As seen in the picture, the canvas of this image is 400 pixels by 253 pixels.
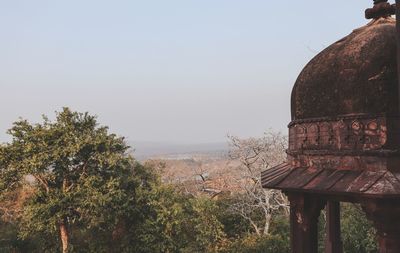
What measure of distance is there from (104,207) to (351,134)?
693 inches

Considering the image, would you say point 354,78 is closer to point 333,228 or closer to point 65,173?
point 333,228

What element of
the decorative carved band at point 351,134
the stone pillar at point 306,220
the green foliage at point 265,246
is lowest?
Answer: the green foliage at point 265,246

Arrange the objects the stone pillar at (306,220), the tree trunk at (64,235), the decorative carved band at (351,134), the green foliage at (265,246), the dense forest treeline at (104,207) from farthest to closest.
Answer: the tree trunk at (64,235)
the dense forest treeline at (104,207)
the green foliage at (265,246)
the stone pillar at (306,220)
the decorative carved band at (351,134)

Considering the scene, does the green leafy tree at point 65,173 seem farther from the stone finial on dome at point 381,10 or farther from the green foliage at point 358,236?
the stone finial on dome at point 381,10

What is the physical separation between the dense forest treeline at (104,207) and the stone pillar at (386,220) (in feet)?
46.4

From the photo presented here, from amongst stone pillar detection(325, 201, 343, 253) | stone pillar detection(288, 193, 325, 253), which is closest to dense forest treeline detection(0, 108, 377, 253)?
stone pillar detection(325, 201, 343, 253)

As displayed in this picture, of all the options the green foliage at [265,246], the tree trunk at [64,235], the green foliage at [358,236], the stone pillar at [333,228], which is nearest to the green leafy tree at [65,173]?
the tree trunk at [64,235]

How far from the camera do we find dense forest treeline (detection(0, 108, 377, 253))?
1872cm

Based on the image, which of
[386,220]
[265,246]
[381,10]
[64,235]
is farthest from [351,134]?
[64,235]

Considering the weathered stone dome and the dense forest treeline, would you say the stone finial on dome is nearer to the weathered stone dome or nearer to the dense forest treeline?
the weathered stone dome

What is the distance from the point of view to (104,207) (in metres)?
19.7

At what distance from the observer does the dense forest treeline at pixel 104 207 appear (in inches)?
737

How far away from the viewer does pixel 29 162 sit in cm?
1877

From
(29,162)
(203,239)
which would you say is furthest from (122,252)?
(29,162)
